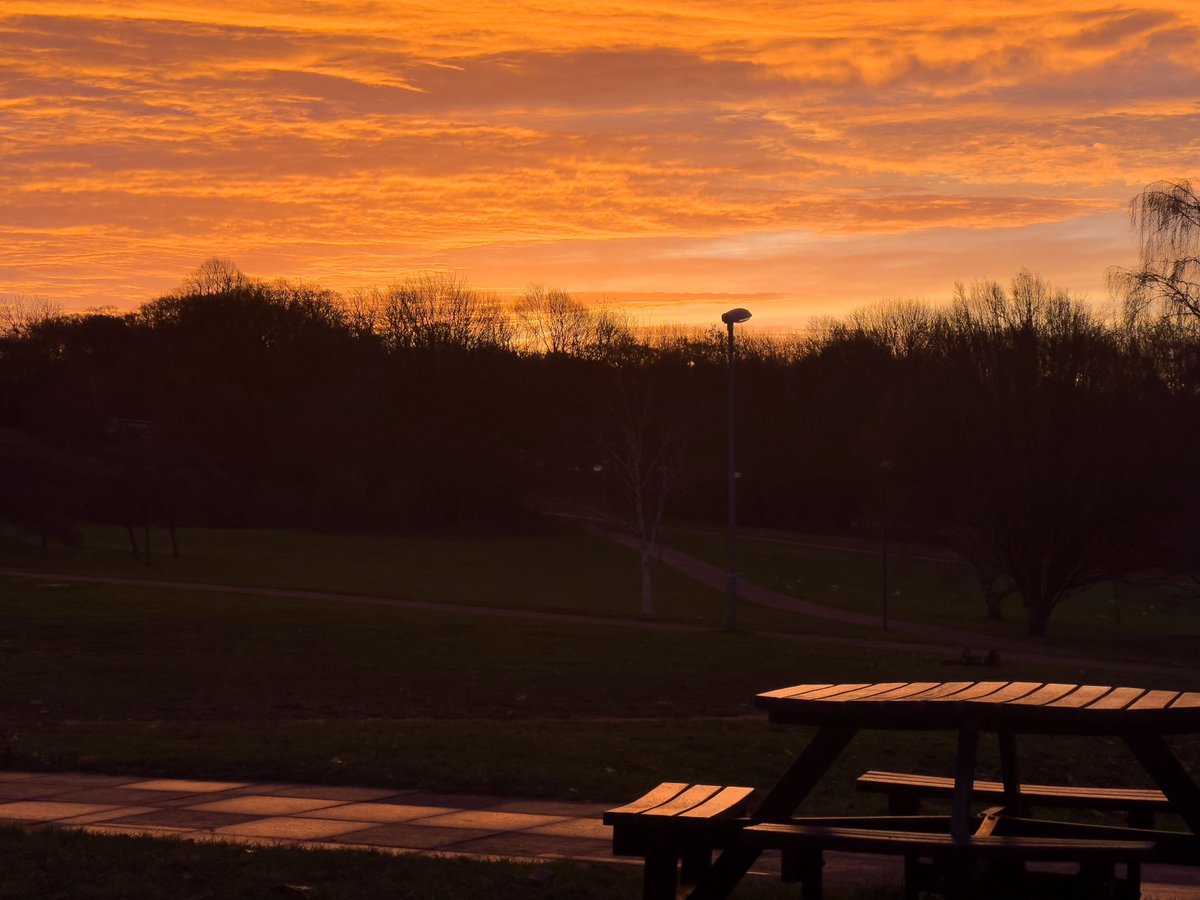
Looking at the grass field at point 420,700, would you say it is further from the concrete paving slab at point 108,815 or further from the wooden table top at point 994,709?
the wooden table top at point 994,709

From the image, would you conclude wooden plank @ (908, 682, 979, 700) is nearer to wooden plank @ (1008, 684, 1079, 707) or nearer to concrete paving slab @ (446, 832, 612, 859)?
wooden plank @ (1008, 684, 1079, 707)

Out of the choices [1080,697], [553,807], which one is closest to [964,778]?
[1080,697]

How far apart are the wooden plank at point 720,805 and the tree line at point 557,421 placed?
113 ft

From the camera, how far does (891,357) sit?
86062mm

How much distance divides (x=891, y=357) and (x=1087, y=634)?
44741 millimetres

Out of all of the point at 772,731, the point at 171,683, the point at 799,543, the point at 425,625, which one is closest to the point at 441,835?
the point at 772,731

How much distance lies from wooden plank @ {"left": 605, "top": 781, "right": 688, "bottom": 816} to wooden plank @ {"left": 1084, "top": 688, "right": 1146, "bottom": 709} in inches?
68.0

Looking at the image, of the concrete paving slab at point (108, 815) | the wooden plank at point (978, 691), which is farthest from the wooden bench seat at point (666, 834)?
the concrete paving slab at point (108, 815)

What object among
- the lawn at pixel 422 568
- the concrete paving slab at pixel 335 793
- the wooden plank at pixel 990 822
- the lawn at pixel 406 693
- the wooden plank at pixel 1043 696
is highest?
the wooden plank at pixel 1043 696

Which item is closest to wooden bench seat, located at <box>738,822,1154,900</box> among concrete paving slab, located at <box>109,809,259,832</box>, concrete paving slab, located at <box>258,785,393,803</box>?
concrete paving slab, located at <box>109,809,259,832</box>

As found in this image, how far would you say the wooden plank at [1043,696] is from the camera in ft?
17.0

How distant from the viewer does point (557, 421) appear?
81.8m

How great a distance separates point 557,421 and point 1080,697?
251 feet

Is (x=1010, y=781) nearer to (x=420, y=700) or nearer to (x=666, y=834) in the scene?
(x=666, y=834)
